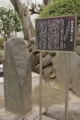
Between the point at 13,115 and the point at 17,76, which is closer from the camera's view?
the point at 17,76

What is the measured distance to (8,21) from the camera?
9.35 m

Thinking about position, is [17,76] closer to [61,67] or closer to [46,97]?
[46,97]

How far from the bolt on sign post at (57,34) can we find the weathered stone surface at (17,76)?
361 millimetres

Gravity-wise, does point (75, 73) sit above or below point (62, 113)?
above

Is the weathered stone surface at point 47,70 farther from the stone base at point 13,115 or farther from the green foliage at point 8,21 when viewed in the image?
the green foliage at point 8,21

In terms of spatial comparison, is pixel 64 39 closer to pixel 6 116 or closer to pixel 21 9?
pixel 6 116

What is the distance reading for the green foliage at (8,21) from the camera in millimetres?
9297

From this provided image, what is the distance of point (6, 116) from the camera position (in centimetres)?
260

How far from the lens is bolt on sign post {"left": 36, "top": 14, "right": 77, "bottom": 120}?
81.3 inches

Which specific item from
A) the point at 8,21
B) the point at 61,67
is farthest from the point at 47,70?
the point at 8,21

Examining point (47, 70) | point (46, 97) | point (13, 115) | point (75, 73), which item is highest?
point (75, 73)

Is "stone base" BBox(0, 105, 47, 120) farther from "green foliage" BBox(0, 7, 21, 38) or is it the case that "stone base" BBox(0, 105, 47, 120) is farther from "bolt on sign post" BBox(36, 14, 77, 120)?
"green foliage" BBox(0, 7, 21, 38)

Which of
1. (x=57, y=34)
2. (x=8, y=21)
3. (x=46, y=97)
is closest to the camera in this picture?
(x=57, y=34)

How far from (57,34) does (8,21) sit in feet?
25.4
